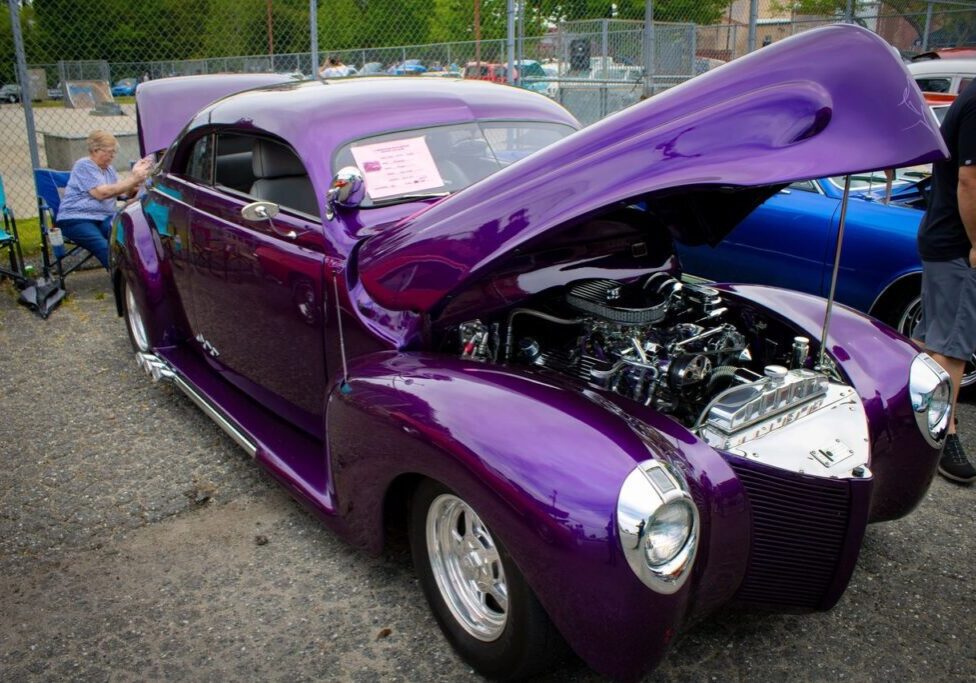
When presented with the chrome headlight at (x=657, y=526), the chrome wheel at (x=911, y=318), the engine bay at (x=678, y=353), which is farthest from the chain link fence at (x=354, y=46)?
the chrome headlight at (x=657, y=526)

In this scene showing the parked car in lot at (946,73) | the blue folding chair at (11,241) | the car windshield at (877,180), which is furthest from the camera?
the parked car in lot at (946,73)

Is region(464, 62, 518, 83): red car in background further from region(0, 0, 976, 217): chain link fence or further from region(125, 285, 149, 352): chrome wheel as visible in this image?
region(125, 285, 149, 352): chrome wheel

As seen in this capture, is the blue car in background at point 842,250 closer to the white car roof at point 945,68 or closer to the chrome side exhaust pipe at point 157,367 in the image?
the white car roof at point 945,68

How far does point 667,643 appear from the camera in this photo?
206 cm

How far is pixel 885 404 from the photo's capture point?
2783 millimetres

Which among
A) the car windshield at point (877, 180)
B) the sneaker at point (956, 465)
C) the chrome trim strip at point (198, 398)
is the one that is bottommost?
the sneaker at point (956, 465)

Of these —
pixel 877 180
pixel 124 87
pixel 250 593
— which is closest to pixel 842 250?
pixel 877 180

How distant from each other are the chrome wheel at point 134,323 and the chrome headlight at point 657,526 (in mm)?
3863

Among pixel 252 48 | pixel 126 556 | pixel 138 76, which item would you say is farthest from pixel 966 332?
pixel 252 48

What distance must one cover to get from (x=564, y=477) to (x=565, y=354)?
934 mm

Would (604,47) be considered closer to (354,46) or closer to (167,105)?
(354,46)

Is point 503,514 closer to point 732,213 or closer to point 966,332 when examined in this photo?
point 732,213

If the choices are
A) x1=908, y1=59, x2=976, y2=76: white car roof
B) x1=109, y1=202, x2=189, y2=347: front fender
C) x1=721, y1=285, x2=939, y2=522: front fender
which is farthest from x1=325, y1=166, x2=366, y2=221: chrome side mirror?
x1=908, y1=59, x2=976, y2=76: white car roof

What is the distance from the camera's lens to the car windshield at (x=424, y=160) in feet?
11.1
